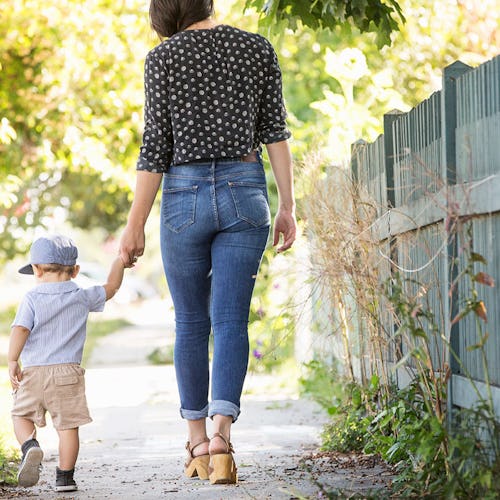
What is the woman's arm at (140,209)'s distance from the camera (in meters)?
4.00

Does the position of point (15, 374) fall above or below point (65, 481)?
above

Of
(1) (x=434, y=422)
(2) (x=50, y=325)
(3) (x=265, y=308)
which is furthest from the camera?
(3) (x=265, y=308)

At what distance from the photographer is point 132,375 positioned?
40.2 ft

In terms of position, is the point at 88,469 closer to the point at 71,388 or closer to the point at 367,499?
the point at 71,388

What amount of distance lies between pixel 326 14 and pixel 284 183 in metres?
1.48

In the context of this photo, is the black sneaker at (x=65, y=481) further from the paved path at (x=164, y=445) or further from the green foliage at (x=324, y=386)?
the green foliage at (x=324, y=386)

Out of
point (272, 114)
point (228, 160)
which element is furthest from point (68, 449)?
point (272, 114)

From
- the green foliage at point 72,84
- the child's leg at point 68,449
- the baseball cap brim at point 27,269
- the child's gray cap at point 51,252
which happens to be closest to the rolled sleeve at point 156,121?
the child's gray cap at point 51,252

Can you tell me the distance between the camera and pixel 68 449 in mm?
4320

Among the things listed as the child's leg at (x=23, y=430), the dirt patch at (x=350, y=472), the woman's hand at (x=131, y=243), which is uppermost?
the woman's hand at (x=131, y=243)

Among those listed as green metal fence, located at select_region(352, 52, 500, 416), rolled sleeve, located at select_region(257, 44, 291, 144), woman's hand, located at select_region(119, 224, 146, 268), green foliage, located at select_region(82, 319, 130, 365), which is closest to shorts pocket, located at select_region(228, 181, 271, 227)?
rolled sleeve, located at select_region(257, 44, 291, 144)

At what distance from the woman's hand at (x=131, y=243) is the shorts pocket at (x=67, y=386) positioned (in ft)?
2.05

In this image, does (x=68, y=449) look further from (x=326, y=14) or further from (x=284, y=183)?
(x=326, y=14)

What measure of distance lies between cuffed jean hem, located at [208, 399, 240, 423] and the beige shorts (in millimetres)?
736
